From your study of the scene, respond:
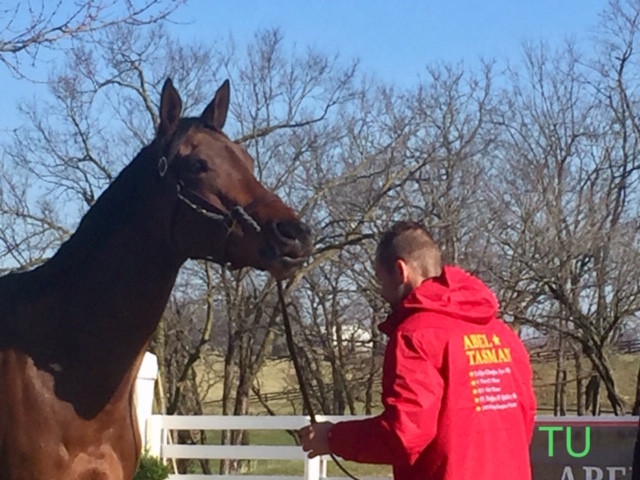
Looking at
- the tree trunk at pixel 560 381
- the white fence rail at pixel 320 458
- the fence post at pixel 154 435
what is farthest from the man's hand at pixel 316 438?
the tree trunk at pixel 560 381

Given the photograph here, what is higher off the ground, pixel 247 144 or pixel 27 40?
pixel 247 144

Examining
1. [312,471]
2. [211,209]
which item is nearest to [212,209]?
[211,209]

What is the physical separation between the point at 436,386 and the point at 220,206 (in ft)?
5.58

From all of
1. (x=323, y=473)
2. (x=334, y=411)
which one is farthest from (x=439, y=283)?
(x=334, y=411)

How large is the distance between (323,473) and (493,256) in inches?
421

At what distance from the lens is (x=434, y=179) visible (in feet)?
69.8

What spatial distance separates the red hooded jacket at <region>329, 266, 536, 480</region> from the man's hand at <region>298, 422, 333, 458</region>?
0.04 metres

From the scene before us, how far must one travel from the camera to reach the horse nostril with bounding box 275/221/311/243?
13.2ft

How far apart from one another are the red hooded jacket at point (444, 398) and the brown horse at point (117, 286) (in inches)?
45.0

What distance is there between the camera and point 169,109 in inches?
174

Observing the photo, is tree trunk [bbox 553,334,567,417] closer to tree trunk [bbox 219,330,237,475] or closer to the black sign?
tree trunk [bbox 219,330,237,475]

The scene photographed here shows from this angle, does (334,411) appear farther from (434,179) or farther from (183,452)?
(183,452)

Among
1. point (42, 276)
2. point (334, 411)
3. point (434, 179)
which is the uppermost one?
point (434, 179)

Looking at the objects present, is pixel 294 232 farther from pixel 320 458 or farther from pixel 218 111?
pixel 320 458
